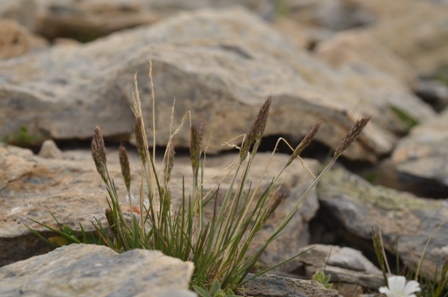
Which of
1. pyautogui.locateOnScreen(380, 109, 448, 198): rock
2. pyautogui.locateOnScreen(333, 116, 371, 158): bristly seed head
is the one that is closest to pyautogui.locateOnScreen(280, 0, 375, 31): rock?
pyautogui.locateOnScreen(380, 109, 448, 198): rock

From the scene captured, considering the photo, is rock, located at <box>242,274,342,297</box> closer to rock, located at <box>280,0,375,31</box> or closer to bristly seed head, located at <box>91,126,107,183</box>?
bristly seed head, located at <box>91,126,107,183</box>

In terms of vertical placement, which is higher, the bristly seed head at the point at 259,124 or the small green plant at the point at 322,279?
the bristly seed head at the point at 259,124

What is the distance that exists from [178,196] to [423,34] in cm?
1097

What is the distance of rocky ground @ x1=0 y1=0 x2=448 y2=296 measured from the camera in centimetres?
362

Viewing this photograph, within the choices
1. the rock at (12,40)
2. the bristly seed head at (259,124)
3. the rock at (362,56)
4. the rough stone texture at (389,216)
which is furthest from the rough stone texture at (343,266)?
the rock at (362,56)

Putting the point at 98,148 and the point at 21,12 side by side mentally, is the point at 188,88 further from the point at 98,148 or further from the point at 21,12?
the point at 21,12

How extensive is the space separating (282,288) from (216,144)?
2.36 meters

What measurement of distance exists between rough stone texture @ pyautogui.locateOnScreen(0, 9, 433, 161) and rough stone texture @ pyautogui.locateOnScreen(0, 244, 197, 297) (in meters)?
2.49

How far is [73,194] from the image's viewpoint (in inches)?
173

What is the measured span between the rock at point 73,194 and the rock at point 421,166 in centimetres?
129

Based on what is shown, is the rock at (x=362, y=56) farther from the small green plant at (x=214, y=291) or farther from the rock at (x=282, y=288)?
the small green plant at (x=214, y=291)

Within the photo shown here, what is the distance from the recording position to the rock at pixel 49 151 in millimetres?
5453

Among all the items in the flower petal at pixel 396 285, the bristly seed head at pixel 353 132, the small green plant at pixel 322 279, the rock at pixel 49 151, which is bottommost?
the small green plant at pixel 322 279

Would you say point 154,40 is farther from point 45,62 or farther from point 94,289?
point 94,289
